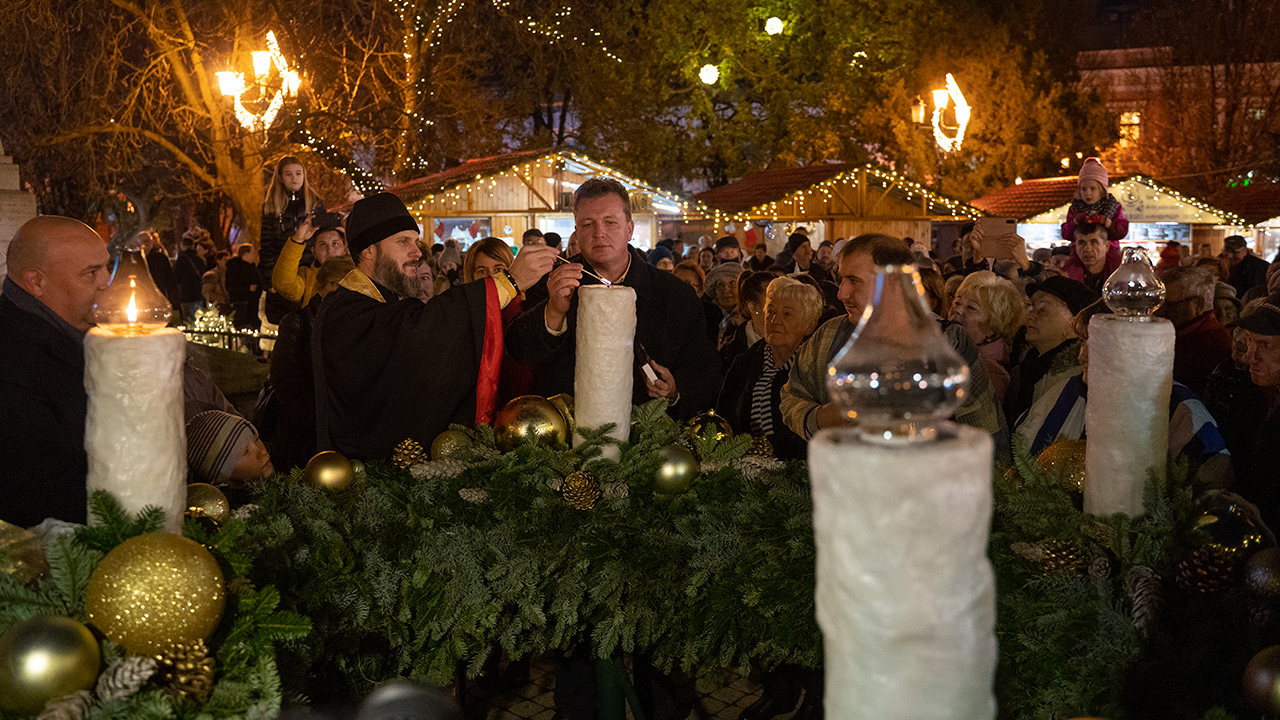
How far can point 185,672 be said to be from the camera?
73.9 inches

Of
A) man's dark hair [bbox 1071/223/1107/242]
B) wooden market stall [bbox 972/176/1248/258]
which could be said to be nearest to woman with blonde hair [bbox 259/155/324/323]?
man's dark hair [bbox 1071/223/1107/242]

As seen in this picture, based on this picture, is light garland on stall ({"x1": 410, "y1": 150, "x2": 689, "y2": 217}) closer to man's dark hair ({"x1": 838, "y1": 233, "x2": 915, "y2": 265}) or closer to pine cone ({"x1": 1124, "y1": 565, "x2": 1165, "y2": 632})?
man's dark hair ({"x1": 838, "y1": 233, "x2": 915, "y2": 265})

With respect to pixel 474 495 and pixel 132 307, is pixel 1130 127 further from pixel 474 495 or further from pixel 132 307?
pixel 132 307

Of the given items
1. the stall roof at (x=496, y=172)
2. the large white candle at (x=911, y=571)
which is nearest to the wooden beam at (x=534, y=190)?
the stall roof at (x=496, y=172)

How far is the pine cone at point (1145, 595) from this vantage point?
197 cm

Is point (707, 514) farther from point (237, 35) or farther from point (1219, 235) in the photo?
point (1219, 235)

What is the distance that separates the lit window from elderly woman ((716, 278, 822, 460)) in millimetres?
31302

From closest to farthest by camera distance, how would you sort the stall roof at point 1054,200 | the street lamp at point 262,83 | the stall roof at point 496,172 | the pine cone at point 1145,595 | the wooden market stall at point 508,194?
the pine cone at point 1145,595 < the street lamp at point 262,83 < the stall roof at point 496,172 < the wooden market stall at point 508,194 < the stall roof at point 1054,200

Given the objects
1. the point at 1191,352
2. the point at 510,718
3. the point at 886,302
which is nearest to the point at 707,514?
the point at 886,302

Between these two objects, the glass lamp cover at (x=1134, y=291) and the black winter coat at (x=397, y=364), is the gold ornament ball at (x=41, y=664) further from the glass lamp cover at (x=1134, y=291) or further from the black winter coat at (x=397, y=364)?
the glass lamp cover at (x=1134, y=291)

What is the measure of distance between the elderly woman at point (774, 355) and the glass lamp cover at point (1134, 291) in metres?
2.04

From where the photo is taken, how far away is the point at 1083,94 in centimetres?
2856

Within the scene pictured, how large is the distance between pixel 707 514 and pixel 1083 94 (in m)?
29.4

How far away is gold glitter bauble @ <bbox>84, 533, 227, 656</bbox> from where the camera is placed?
1859mm
